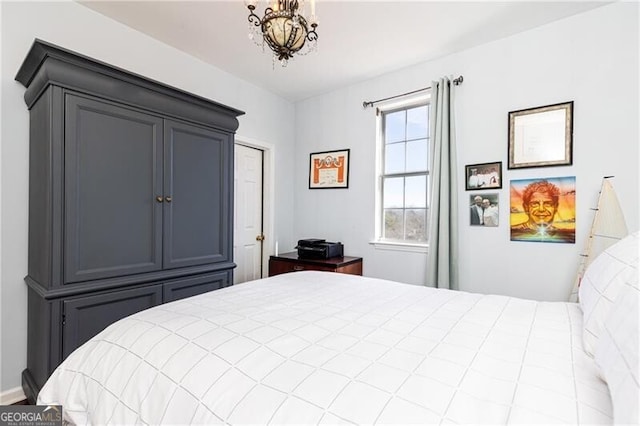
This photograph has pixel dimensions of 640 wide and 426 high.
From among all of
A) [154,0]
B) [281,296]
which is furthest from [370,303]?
[154,0]

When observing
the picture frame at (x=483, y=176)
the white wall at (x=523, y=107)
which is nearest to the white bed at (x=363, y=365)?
the white wall at (x=523, y=107)

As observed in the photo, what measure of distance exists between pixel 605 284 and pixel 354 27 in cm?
239

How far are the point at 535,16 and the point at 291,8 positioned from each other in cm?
207

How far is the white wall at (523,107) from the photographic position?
2184 millimetres

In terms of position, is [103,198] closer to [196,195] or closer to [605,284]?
[196,195]

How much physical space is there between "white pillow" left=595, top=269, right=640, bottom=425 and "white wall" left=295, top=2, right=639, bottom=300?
195 cm

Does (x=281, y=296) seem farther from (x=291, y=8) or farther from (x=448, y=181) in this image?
(x=448, y=181)

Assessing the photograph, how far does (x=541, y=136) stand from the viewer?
246cm

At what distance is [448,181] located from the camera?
9.29 feet

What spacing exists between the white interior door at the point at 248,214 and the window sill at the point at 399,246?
1412mm

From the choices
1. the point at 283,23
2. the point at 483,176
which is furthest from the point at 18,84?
the point at 483,176

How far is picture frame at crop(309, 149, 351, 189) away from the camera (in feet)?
11.9

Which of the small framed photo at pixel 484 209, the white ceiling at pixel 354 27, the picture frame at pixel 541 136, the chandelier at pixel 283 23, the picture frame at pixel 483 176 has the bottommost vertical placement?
the small framed photo at pixel 484 209

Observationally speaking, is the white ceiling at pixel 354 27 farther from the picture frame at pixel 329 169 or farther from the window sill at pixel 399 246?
the window sill at pixel 399 246
